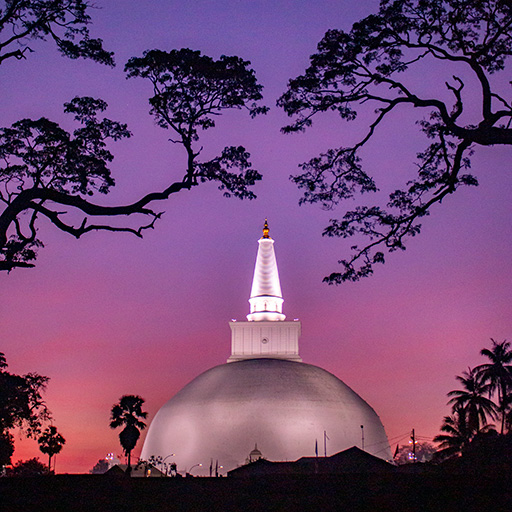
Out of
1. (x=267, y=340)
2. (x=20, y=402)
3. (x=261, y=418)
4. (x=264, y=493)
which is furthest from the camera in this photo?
(x=267, y=340)

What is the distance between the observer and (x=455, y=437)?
6850 centimetres

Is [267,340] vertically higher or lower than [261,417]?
higher

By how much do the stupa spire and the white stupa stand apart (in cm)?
744

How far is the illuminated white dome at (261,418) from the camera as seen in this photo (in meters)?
86.2

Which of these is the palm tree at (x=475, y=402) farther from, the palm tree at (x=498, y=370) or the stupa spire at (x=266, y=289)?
the stupa spire at (x=266, y=289)

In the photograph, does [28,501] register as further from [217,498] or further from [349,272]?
[349,272]

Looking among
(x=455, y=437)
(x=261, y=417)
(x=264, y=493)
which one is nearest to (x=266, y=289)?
(x=261, y=417)

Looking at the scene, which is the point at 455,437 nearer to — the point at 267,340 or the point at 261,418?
the point at 261,418

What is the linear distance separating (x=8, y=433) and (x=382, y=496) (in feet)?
177

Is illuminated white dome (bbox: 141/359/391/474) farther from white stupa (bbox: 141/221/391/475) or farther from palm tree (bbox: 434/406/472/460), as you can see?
palm tree (bbox: 434/406/472/460)

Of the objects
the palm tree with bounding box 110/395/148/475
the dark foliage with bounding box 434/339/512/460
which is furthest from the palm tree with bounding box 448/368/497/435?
the palm tree with bounding box 110/395/148/475

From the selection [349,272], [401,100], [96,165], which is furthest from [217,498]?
[96,165]

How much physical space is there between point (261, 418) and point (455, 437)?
2632 cm

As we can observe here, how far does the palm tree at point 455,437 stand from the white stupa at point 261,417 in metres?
15.8
